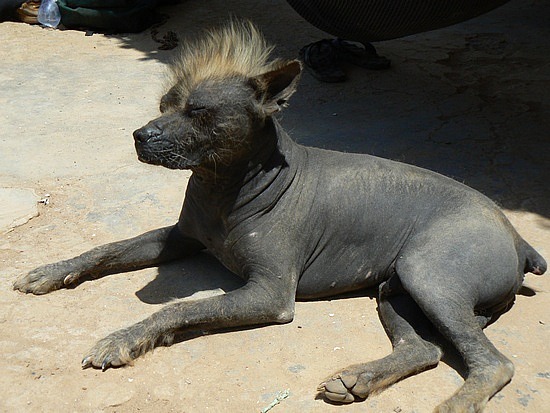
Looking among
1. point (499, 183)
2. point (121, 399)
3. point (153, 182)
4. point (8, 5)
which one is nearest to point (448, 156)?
point (499, 183)

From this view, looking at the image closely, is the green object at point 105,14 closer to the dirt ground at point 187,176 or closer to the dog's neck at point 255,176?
the dirt ground at point 187,176

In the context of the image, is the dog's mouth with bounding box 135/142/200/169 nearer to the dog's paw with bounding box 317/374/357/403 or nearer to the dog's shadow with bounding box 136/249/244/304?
the dog's shadow with bounding box 136/249/244/304

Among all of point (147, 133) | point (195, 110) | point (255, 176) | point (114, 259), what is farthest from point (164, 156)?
point (114, 259)

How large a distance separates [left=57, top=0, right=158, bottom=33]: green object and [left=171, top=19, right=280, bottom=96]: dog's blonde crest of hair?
5.61 m

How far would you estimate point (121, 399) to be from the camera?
3.28 m

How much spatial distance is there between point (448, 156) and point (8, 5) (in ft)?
20.2

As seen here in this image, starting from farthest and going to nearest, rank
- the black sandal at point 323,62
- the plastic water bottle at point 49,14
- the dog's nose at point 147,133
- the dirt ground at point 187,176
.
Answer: the plastic water bottle at point 49,14 → the black sandal at point 323,62 → the dog's nose at point 147,133 → the dirt ground at point 187,176

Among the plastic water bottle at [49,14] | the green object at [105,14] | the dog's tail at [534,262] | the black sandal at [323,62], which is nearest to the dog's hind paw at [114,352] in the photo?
the dog's tail at [534,262]

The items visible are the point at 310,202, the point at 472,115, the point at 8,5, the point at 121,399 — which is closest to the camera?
the point at 121,399

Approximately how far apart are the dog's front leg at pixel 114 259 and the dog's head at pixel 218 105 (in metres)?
Answer: 0.74

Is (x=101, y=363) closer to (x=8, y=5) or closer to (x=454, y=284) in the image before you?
(x=454, y=284)

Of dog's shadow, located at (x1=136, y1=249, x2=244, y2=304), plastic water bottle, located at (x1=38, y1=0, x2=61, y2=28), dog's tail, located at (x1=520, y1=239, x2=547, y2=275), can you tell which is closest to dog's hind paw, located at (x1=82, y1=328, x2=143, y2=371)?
dog's shadow, located at (x1=136, y1=249, x2=244, y2=304)

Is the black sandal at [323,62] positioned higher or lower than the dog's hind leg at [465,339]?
lower

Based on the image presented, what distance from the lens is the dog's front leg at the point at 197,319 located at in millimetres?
3484
